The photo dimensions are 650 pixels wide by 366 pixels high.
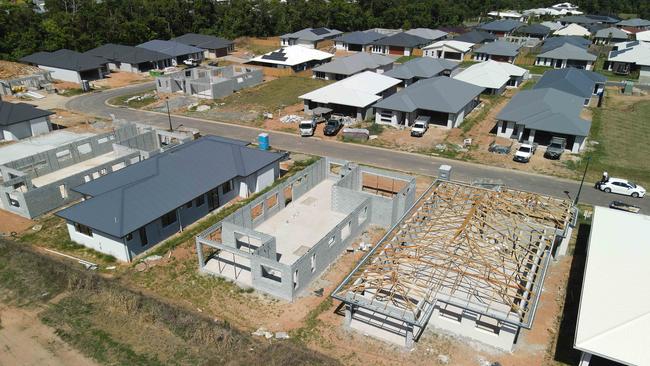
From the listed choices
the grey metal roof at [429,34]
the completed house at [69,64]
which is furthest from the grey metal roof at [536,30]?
the completed house at [69,64]

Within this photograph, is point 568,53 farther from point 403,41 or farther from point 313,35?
point 313,35

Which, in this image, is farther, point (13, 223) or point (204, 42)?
point (204, 42)

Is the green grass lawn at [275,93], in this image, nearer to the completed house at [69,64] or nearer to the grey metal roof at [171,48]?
the grey metal roof at [171,48]

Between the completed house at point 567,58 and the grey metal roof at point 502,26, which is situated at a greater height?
the grey metal roof at point 502,26

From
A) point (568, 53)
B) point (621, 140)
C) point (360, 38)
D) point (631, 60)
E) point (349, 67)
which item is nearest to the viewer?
point (621, 140)

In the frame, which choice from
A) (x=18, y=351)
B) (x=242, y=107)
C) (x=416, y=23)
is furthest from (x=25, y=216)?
(x=416, y=23)

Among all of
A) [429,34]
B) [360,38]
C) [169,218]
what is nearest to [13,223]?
[169,218]

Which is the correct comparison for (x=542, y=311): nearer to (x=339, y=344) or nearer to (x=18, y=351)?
(x=339, y=344)
